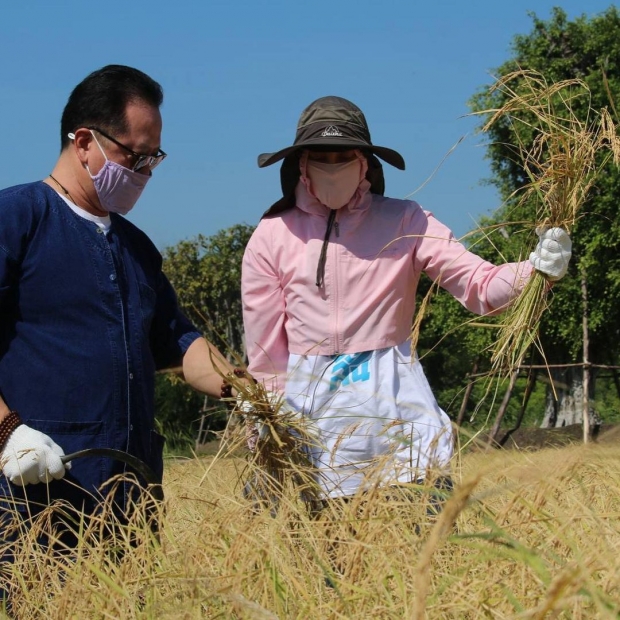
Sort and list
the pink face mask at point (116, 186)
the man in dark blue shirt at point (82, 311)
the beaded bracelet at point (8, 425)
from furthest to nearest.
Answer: the pink face mask at point (116, 186), the man in dark blue shirt at point (82, 311), the beaded bracelet at point (8, 425)

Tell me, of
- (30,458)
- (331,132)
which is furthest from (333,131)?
(30,458)

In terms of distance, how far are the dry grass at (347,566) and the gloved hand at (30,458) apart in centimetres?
14

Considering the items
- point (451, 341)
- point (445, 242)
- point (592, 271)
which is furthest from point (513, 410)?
point (445, 242)

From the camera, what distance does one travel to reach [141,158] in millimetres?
2557

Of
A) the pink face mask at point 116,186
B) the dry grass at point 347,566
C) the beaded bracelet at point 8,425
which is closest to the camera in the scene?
the dry grass at point 347,566

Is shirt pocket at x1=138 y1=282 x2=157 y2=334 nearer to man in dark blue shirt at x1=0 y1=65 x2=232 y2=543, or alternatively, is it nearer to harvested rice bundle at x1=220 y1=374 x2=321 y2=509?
man in dark blue shirt at x1=0 y1=65 x2=232 y2=543

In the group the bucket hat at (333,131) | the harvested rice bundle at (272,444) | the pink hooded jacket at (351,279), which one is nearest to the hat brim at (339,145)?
the bucket hat at (333,131)

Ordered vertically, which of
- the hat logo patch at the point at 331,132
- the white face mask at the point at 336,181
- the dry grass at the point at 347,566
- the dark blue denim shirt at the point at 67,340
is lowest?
the dry grass at the point at 347,566

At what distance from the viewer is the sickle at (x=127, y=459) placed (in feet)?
6.74

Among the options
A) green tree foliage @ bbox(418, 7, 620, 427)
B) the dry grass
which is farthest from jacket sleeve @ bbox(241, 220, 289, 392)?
green tree foliage @ bbox(418, 7, 620, 427)

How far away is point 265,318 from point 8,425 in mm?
746

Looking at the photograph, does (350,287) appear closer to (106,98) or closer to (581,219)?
(106,98)

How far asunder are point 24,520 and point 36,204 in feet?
2.42

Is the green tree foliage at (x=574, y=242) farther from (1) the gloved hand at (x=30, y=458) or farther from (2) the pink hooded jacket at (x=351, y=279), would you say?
(1) the gloved hand at (x=30, y=458)
